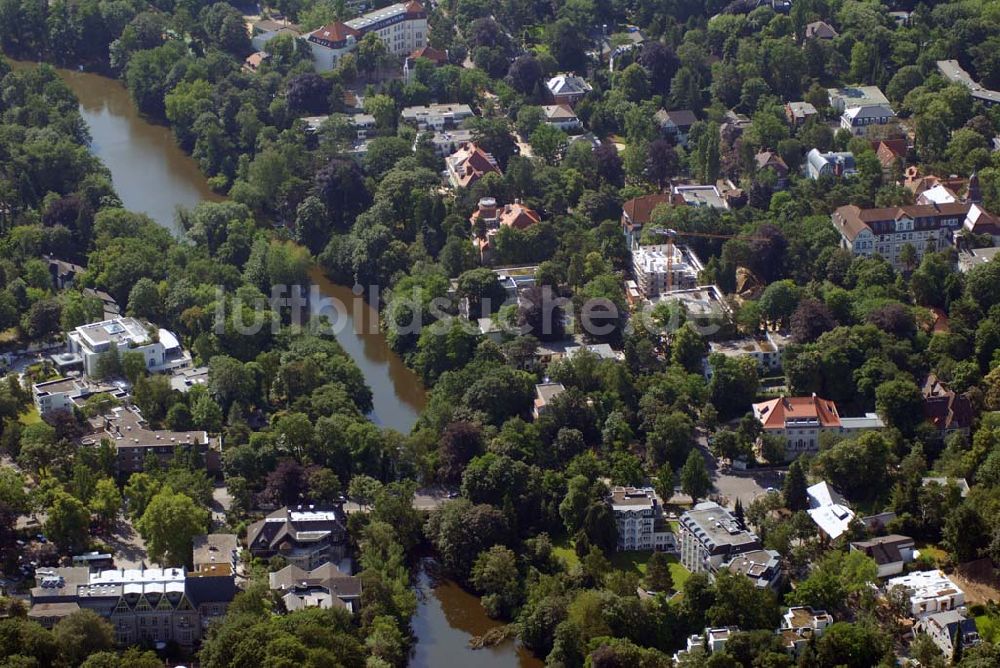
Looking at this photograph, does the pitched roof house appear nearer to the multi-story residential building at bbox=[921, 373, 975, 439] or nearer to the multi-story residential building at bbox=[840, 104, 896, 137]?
the multi-story residential building at bbox=[840, 104, 896, 137]

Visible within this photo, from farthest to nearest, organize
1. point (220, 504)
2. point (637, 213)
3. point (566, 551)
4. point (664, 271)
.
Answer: point (637, 213) < point (664, 271) < point (220, 504) < point (566, 551)

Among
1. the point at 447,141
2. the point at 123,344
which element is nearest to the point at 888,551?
the point at 123,344

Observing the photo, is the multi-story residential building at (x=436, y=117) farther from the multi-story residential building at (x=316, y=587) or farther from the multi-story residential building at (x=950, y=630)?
the multi-story residential building at (x=950, y=630)

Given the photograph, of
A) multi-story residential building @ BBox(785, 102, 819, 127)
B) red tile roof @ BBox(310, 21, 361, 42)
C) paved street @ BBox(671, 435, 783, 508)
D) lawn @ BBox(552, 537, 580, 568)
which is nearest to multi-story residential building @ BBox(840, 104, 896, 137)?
multi-story residential building @ BBox(785, 102, 819, 127)

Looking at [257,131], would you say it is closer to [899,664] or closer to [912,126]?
[912,126]

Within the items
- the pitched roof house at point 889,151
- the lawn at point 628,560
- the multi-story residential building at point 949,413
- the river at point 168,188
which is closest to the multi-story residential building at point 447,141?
the river at point 168,188

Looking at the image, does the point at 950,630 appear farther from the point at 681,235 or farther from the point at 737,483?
the point at 681,235
